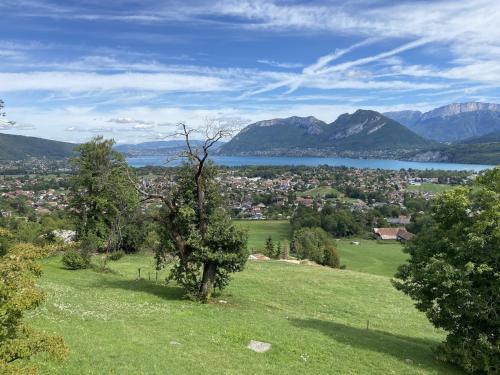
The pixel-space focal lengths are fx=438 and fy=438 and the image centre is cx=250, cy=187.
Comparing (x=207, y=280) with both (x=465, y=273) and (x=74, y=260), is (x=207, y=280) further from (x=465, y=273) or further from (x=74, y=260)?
(x=74, y=260)

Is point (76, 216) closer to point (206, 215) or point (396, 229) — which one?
point (206, 215)

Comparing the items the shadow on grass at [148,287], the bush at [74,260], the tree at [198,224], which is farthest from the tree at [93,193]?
the tree at [198,224]

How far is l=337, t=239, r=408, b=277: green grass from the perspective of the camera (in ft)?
282

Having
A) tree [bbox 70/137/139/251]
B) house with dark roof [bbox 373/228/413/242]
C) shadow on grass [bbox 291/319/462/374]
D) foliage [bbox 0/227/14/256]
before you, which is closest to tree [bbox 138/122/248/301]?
shadow on grass [bbox 291/319/462/374]

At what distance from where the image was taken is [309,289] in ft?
130

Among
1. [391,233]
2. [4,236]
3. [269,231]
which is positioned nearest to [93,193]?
[4,236]

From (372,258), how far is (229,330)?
8259 cm

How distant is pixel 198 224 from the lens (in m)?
29.3

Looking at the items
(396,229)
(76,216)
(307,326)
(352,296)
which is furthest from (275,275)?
(396,229)

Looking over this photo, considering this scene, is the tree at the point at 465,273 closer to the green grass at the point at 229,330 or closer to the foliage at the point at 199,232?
the green grass at the point at 229,330

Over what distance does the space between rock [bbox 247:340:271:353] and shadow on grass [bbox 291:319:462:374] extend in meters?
A: 4.46

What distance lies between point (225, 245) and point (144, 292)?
802 centimetres

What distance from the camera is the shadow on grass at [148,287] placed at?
102ft

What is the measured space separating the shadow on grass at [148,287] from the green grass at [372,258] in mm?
53541
